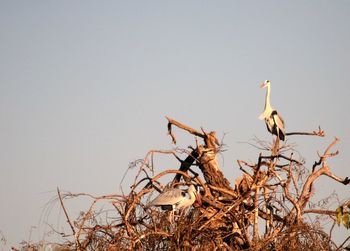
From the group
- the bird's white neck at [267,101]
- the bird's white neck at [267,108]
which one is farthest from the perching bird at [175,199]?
the bird's white neck at [267,101]

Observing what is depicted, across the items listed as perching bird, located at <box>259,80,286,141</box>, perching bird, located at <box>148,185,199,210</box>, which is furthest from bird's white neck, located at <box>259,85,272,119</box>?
perching bird, located at <box>148,185,199,210</box>

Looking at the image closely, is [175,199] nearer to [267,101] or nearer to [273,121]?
[273,121]

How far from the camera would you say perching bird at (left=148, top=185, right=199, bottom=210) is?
8.79 meters

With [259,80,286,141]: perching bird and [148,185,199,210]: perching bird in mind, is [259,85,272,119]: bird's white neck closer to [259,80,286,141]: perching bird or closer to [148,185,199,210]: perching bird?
[259,80,286,141]: perching bird

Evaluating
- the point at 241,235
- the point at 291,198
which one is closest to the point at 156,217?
the point at 241,235

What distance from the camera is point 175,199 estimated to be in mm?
8906

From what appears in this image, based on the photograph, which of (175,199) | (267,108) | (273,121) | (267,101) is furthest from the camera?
(267,101)

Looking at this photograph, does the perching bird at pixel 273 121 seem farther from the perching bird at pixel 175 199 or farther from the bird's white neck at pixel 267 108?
the perching bird at pixel 175 199

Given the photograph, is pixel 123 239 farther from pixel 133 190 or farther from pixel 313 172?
pixel 313 172

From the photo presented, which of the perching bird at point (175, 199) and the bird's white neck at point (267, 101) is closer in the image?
the perching bird at point (175, 199)

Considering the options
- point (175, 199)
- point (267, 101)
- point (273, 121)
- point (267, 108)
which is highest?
point (267, 101)

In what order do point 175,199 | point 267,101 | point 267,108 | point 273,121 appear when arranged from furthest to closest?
point 267,101 → point 267,108 → point 273,121 → point 175,199

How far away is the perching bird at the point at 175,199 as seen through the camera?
8.79 metres

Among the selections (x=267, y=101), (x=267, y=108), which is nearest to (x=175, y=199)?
(x=267, y=108)
